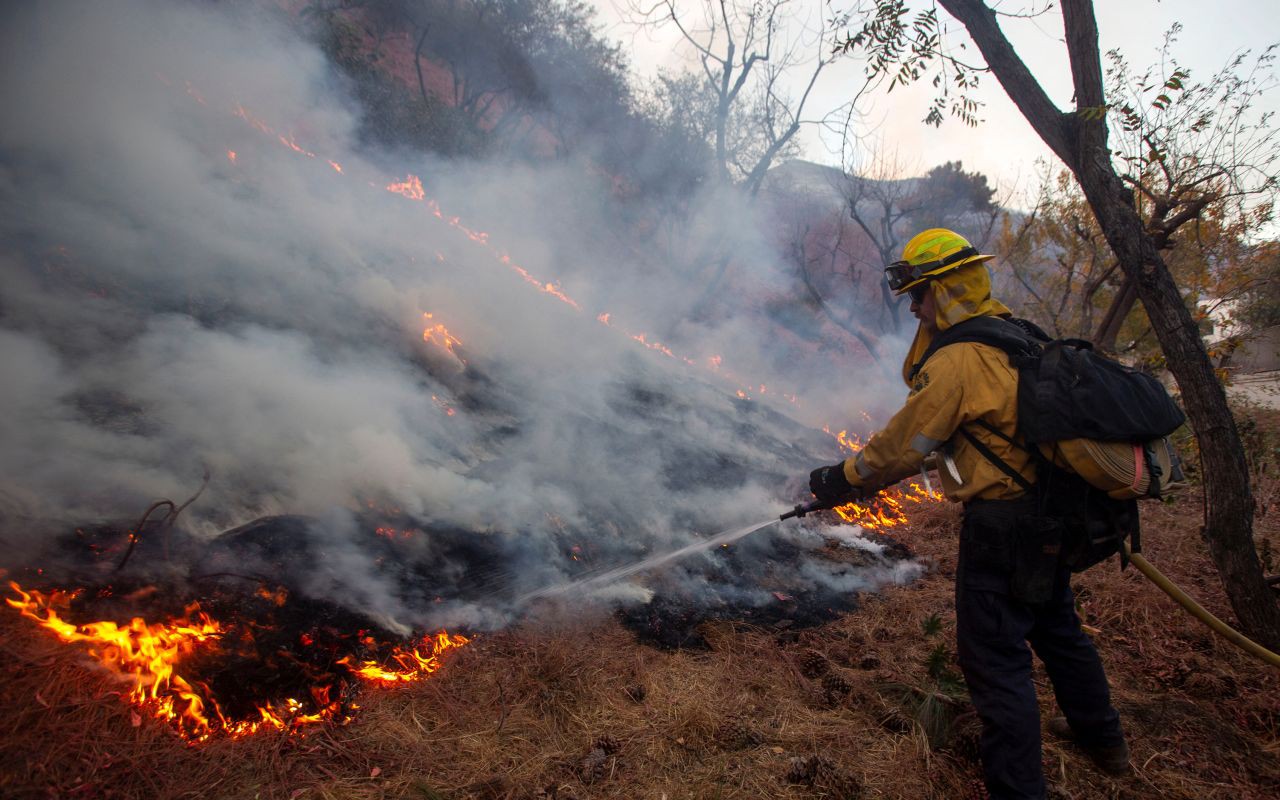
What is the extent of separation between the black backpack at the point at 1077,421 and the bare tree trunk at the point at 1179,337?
4.89ft

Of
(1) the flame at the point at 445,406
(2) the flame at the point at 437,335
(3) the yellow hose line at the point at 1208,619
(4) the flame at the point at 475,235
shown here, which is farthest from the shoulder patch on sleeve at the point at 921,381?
(4) the flame at the point at 475,235

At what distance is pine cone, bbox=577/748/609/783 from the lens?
7.61ft

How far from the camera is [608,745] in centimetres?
247

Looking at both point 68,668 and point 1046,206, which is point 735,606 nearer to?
point 68,668

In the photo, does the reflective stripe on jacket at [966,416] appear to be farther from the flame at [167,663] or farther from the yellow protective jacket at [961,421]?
the flame at [167,663]

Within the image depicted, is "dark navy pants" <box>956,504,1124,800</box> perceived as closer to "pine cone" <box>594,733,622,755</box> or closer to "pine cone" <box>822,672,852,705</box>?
"pine cone" <box>822,672,852,705</box>

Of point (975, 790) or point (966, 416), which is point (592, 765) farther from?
point (966, 416)

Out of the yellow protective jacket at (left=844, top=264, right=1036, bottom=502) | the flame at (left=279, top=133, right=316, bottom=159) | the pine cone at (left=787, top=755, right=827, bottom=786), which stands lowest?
the flame at (left=279, top=133, right=316, bottom=159)

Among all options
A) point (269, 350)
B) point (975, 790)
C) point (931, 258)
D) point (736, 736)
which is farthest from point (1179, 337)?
point (269, 350)

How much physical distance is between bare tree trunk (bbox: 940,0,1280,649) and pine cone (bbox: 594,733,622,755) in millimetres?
3490

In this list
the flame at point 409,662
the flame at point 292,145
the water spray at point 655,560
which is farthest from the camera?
the flame at point 292,145

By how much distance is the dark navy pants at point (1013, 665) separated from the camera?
7.09ft

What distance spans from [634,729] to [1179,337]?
360 cm

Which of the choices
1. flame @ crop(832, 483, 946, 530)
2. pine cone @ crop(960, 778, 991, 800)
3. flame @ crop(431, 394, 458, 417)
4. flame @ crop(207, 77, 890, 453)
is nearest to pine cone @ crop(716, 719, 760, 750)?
pine cone @ crop(960, 778, 991, 800)
